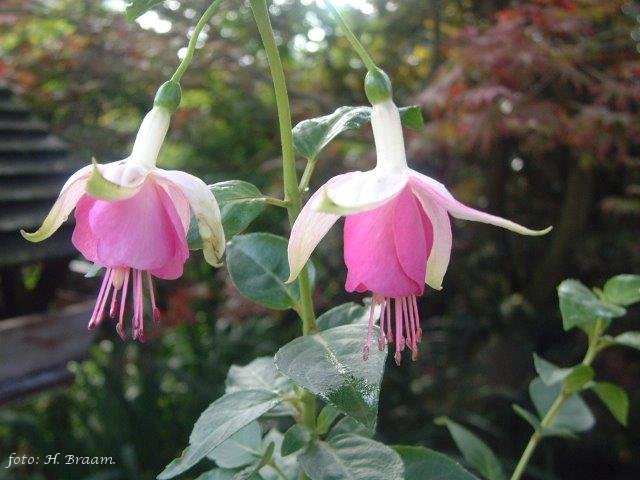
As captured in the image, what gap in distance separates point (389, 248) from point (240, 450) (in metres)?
0.30

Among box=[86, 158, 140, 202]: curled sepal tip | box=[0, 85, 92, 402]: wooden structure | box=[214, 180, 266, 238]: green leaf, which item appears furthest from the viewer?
box=[0, 85, 92, 402]: wooden structure

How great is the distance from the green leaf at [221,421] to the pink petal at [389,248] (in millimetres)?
142

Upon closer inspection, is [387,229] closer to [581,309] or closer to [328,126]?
[328,126]

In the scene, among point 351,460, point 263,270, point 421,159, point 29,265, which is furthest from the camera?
point 421,159

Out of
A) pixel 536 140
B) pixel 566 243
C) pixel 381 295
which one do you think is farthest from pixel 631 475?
pixel 381 295

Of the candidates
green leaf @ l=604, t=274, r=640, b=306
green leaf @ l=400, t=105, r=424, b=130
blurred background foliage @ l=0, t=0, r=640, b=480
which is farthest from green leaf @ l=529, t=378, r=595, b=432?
blurred background foliage @ l=0, t=0, r=640, b=480

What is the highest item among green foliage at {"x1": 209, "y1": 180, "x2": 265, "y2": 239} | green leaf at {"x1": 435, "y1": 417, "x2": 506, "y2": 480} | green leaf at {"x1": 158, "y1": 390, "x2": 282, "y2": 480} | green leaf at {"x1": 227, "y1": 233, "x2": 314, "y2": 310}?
green foliage at {"x1": 209, "y1": 180, "x2": 265, "y2": 239}

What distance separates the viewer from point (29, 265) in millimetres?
1244

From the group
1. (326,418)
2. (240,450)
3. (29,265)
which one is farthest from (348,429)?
(29,265)

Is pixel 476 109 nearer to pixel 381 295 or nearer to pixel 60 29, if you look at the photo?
pixel 381 295

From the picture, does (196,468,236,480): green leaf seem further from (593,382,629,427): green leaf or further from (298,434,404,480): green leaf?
(593,382,629,427): green leaf

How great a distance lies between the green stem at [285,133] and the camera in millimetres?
421

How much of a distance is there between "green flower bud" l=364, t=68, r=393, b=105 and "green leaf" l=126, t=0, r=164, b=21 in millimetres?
149

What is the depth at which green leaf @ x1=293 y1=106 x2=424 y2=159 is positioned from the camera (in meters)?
0.48
